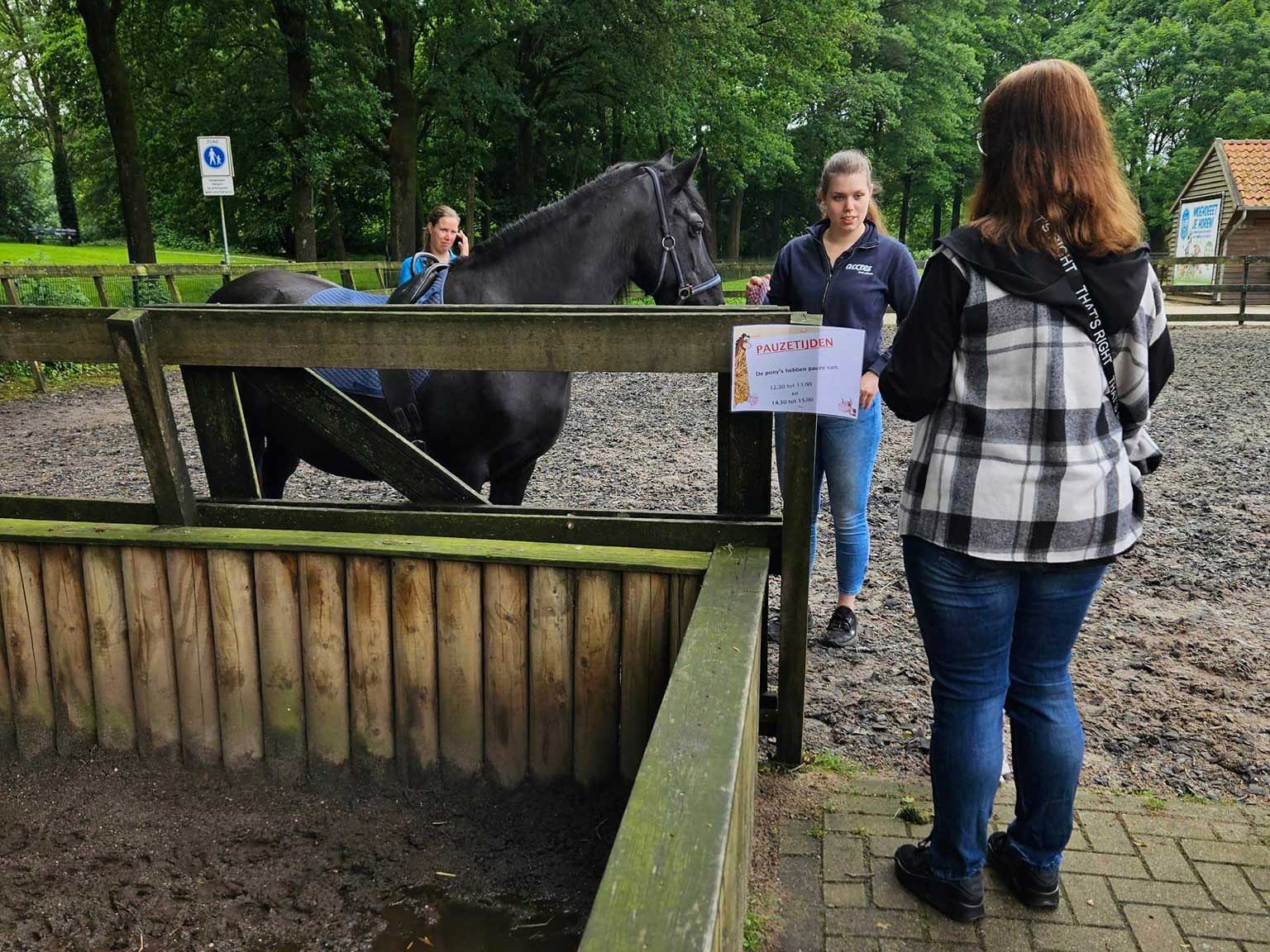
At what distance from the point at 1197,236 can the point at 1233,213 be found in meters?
2.22

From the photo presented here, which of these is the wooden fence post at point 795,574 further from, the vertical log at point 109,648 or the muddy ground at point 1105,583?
the vertical log at point 109,648

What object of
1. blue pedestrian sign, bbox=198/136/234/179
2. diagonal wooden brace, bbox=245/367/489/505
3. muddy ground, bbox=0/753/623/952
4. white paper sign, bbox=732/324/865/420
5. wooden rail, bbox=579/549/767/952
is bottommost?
muddy ground, bbox=0/753/623/952

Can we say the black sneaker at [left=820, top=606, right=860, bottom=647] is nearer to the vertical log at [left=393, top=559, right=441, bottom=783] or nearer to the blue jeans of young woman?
the blue jeans of young woman

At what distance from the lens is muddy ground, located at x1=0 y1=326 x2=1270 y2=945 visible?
3311mm

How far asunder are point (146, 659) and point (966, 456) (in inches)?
97.4

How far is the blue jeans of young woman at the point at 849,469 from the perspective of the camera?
3.84m

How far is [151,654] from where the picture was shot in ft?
9.72

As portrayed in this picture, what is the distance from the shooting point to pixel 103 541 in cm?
289

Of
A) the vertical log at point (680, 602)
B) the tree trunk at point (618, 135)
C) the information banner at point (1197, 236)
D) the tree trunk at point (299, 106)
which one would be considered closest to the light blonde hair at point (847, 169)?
the vertical log at point (680, 602)

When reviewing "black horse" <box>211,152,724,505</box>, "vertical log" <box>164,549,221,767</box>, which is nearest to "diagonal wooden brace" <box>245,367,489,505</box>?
"vertical log" <box>164,549,221,767</box>

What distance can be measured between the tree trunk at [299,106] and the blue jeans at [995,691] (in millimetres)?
18862

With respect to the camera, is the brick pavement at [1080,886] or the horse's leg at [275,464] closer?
the brick pavement at [1080,886]

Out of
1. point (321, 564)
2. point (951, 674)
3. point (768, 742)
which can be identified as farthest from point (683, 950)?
point (768, 742)

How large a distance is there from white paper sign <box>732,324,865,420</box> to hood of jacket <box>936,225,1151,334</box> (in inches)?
20.5
